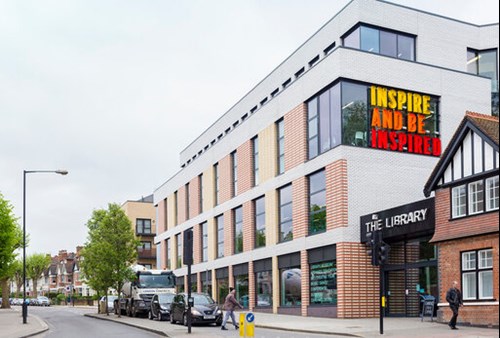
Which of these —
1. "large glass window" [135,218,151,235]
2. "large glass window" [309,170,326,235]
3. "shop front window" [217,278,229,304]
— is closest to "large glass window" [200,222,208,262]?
"shop front window" [217,278,229,304]

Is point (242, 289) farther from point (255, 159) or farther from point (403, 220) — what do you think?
point (403, 220)

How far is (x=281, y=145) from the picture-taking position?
127 ft

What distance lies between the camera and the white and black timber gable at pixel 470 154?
22859 millimetres

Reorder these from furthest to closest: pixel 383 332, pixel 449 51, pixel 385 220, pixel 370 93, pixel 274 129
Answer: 1. pixel 274 129
2. pixel 449 51
3. pixel 370 93
4. pixel 385 220
5. pixel 383 332

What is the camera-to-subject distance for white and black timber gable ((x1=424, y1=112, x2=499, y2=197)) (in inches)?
900

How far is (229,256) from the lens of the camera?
150 feet

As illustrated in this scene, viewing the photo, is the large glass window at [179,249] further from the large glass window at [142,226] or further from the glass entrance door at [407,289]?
the glass entrance door at [407,289]

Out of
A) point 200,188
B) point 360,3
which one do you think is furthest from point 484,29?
point 200,188

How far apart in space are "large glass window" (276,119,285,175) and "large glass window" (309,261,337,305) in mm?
6787

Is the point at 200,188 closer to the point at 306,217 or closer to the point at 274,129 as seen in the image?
the point at 274,129

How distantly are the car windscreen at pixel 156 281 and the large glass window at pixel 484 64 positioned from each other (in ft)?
68.9

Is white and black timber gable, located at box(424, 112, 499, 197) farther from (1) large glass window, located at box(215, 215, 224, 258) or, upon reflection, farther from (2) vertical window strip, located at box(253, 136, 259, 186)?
(1) large glass window, located at box(215, 215, 224, 258)

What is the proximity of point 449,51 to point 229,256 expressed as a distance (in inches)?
766

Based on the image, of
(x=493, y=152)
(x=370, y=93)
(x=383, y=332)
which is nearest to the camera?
(x=383, y=332)
